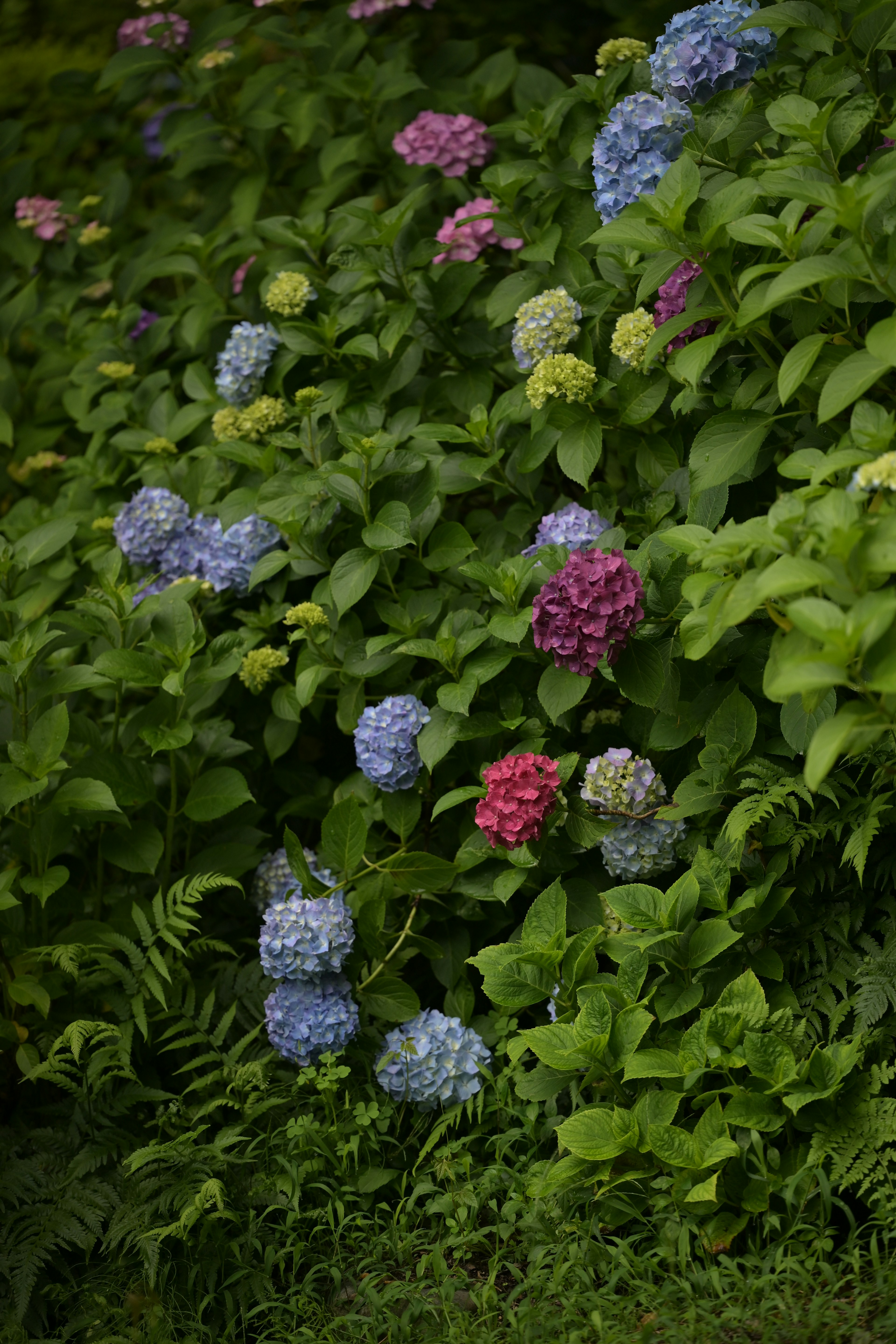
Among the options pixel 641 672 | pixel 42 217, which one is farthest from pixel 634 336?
pixel 42 217

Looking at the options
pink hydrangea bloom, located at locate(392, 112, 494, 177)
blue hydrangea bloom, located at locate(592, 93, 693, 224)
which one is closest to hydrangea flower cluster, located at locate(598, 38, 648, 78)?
blue hydrangea bloom, located at locate(592, 93, 693, 224)

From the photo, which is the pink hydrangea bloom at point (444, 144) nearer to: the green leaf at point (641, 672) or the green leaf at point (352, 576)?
the green leaf at point (352, 576)

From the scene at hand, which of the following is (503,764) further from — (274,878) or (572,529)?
(274,878)

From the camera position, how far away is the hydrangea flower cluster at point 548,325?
106 inches

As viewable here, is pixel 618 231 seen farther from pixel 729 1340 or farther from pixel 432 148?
pixel 729 1340

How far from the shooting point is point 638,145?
8.30ft

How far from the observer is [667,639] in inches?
96.0

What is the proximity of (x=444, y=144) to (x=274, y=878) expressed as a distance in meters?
2.23

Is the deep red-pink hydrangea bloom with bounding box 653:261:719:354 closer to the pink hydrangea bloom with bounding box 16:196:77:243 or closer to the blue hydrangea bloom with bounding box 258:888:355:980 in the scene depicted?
the blue hydrangea bloom with bounding box 258:888:355:980

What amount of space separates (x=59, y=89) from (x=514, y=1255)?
4.18 m

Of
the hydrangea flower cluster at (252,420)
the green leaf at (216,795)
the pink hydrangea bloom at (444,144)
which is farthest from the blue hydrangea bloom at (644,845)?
the pink hydrangea bloom at (444,144)

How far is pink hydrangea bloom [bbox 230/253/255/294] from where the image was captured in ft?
12.2

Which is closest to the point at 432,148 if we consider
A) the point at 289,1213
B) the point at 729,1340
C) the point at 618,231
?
the point at 618,231

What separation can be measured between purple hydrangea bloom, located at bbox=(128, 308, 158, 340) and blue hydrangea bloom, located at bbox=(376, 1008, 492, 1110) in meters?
2.56
